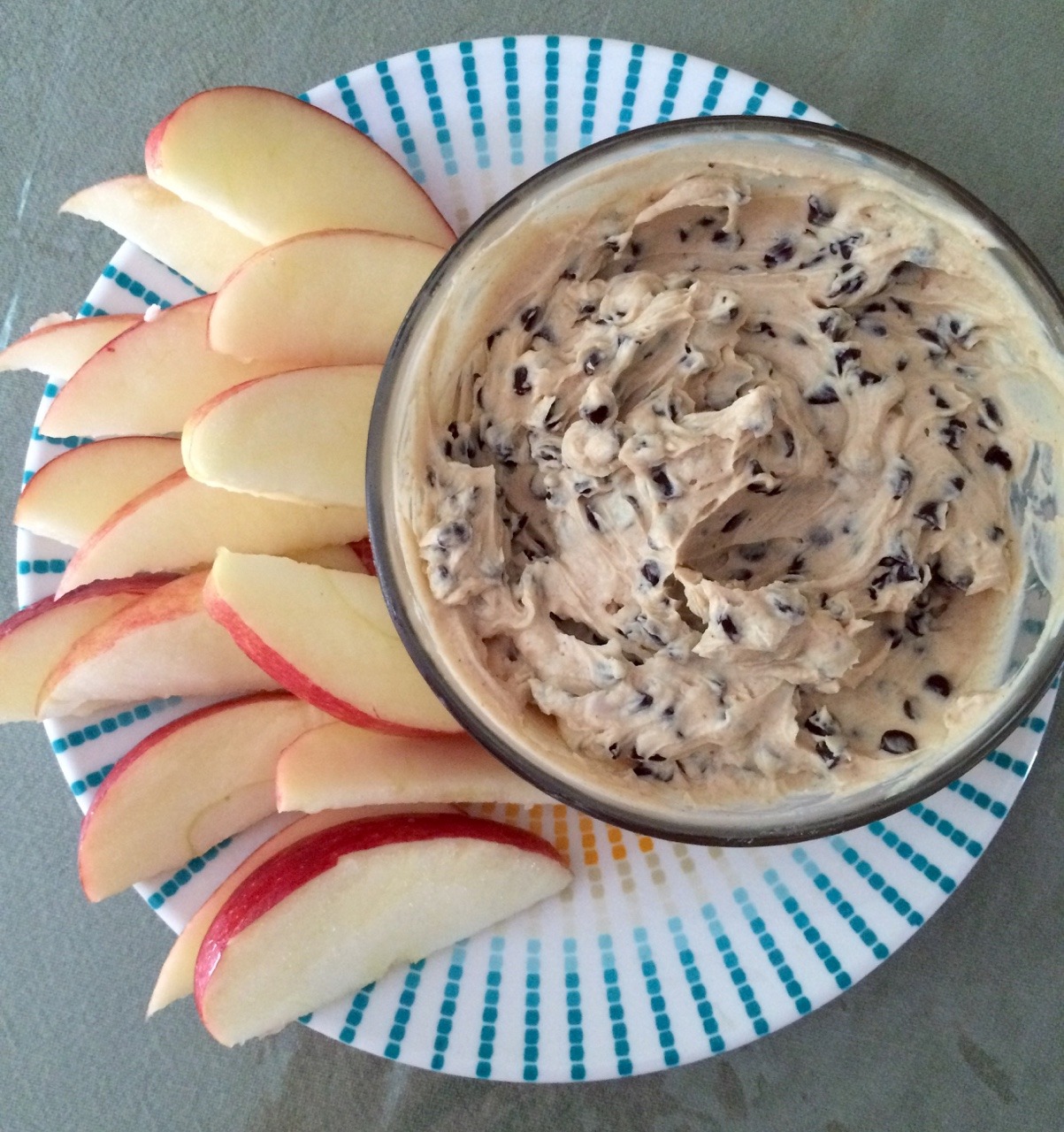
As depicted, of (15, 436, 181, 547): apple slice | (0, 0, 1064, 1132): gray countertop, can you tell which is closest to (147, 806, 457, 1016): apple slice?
(0, 0, 1064, 1132): gray countertop

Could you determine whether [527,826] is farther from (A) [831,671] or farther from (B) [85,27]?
(B) [85,27]

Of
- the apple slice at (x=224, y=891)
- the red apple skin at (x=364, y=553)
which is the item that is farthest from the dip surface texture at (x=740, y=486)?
the apple slice at (x=224, y=891)

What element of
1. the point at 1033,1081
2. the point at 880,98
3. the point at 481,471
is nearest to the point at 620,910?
the point at 481,471

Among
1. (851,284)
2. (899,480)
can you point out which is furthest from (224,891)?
(851,284)

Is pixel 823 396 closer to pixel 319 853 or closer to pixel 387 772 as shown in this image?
pixel 387 772

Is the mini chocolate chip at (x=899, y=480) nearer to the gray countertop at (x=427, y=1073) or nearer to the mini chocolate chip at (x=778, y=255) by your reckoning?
the mini chocolate chip at (x=778, y=255)

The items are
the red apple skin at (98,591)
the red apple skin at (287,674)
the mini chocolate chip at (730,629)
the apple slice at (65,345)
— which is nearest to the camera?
the mini chocolate chip at (730,629)
